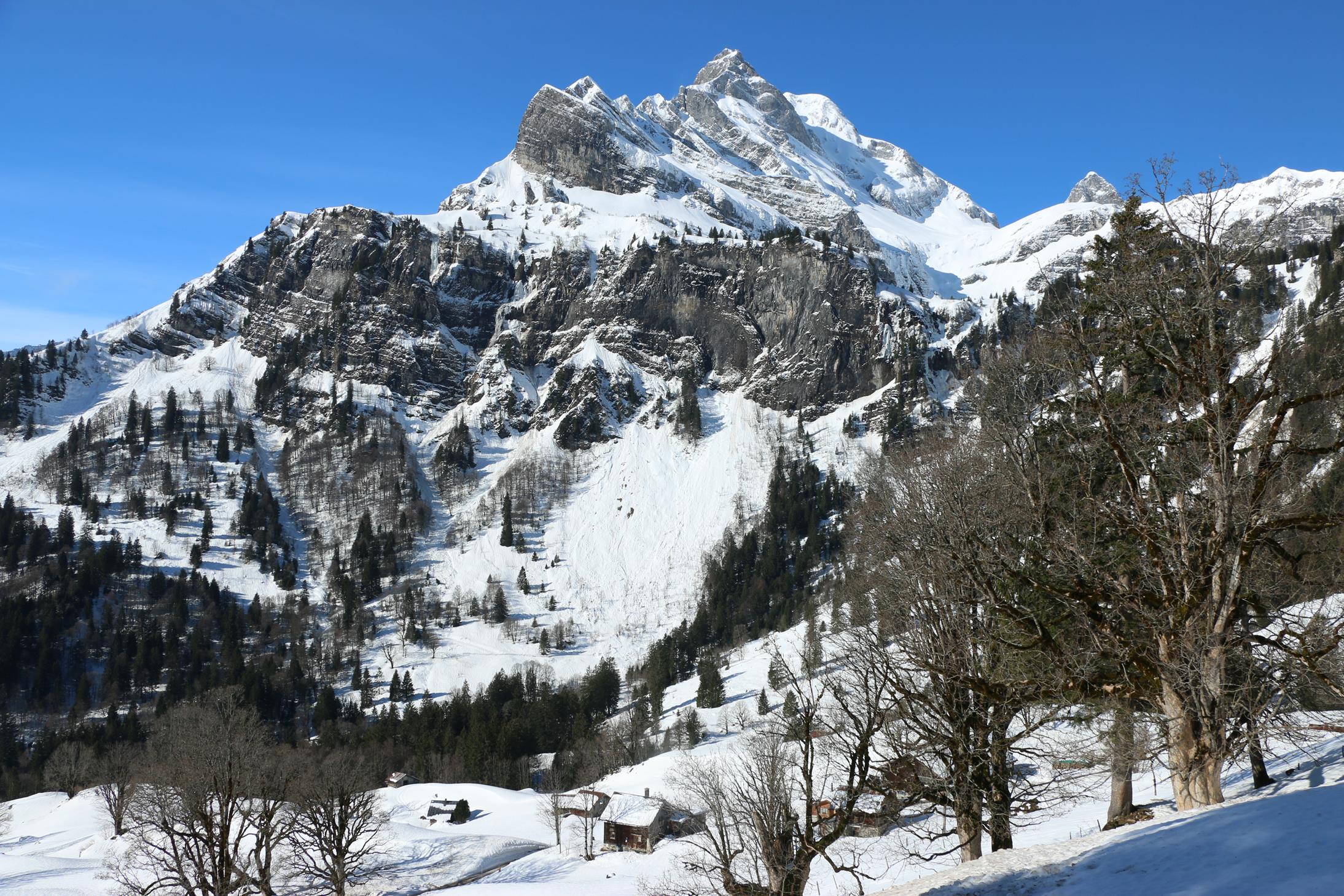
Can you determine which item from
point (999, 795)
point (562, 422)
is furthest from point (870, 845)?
point (562, 422)

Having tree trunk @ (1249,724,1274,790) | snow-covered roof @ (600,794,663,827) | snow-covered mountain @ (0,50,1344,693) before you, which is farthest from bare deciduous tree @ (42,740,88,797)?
tree trunk @ (1249,724,1274,790)

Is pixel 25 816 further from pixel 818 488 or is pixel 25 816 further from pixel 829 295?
pixel 829 295

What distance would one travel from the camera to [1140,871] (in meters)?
8.95

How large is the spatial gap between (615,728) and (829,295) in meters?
126

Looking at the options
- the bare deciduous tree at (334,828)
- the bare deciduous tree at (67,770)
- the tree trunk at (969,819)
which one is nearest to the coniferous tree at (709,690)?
the bare deciduous tree at (334,828)

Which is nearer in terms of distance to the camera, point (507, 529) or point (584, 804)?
point (584, 804)

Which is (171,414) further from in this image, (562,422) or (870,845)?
(870,845)

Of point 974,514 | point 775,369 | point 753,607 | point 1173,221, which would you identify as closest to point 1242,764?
point 974,514

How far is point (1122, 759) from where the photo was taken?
10875 millimetres

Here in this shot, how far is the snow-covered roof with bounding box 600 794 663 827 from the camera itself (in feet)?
164

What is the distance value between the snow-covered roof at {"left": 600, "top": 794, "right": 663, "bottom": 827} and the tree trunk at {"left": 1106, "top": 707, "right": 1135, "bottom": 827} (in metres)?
38.5

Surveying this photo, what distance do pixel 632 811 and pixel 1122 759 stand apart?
45.6 meters

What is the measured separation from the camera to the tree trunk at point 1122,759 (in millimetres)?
11000

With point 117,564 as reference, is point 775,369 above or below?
above
